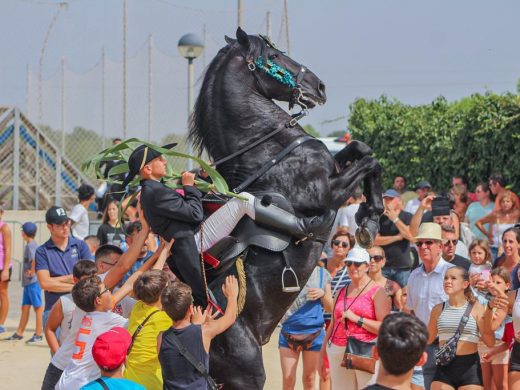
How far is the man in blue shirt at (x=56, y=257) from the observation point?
982cm

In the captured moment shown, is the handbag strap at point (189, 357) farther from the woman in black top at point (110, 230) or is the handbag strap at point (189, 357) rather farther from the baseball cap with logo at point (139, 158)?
the woman in black top at point (110, 230)

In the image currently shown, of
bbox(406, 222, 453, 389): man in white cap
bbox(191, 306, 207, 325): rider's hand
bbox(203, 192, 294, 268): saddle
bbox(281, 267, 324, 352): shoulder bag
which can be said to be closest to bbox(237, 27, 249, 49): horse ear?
bbox(203, 192, 294, 268): saddle

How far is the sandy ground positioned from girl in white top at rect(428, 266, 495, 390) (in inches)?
107

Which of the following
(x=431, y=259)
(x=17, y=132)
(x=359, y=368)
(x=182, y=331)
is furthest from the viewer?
(x=17, y=132)

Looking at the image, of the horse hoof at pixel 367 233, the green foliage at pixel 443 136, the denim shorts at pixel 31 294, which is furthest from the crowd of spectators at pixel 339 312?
the green foliage at pixel 443 136

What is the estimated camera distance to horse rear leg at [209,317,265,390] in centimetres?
650

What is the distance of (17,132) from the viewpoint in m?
18.7

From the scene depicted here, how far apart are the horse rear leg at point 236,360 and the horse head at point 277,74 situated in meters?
1.68

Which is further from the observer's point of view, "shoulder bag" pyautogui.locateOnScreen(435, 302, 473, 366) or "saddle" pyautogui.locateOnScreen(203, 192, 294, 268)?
"shoulder bag" pyautogui.locateOnScreen(435, 302, 473, 366)

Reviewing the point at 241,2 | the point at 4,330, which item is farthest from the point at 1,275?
the point at 241,2

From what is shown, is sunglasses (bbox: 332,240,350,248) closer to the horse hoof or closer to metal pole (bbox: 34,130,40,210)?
the horse hoof

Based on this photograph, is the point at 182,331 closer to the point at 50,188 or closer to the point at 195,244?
the point at 195,244

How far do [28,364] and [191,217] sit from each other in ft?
18.9

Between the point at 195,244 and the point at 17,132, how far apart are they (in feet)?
43.0
